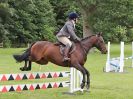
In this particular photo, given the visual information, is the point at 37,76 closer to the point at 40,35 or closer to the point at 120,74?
the point at 120,74

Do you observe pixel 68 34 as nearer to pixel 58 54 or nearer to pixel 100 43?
pixel 58 54

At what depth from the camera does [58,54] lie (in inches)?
538

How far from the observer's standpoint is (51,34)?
62.1m

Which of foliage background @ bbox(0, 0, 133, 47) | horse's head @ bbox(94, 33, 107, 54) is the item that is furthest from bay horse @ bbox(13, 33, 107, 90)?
foliage background @ bbox(0, 0, 133, 47)

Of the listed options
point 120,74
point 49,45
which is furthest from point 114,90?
point 120,74

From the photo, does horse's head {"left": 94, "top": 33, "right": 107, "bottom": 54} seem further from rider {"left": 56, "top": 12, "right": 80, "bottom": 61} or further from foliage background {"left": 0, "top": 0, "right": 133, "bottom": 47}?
foliage background {"left": 0, "top": 0, "right": 133, "bottom": 47}

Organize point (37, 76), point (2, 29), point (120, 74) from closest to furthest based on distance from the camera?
point (37, 76) < point (120, 74) < point (2, 29)

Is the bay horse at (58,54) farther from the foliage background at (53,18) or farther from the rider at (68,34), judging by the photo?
the foliage background at (53,18)

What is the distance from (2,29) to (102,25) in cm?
1764

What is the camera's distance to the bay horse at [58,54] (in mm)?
13539

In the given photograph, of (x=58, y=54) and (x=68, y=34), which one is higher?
(x=68, y=34)

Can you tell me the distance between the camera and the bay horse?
533 inches

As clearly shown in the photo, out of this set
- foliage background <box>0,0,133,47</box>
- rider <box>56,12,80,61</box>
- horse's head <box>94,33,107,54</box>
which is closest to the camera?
rider <box>56,12,80,61</box>

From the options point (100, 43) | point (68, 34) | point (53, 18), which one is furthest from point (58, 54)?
point (53, 18)
